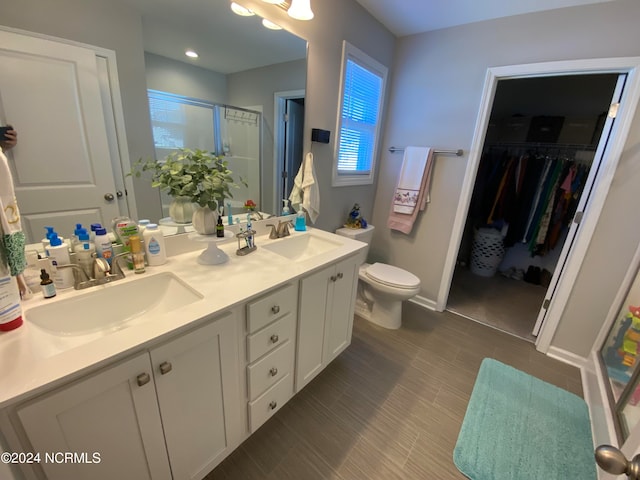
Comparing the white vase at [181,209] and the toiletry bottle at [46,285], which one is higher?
the white vase at [181,209]

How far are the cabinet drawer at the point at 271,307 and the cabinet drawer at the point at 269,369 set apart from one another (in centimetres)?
19

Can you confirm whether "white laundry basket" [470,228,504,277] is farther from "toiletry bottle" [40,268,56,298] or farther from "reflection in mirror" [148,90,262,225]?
"toiletry bottle" [40,268,56,298]

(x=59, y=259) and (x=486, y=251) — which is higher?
(x=59, y=259)

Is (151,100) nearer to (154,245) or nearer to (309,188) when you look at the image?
(154,245)

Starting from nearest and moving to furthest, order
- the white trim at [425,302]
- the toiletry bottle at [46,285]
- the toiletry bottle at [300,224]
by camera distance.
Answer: the toiletry bottle at [46,285] < the toiletry bottle at [300,224] < the white trim at [425,302]

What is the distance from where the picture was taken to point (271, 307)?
1137 millimetres

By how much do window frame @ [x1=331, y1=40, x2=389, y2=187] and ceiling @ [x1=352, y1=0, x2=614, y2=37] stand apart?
29 cm

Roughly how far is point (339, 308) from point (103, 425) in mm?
1148

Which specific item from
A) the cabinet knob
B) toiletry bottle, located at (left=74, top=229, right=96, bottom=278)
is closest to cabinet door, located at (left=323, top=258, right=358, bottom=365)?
the cabinet knob

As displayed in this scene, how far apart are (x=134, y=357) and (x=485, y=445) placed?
5.57ft

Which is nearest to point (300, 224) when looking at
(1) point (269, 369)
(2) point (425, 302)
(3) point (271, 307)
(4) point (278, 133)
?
(4) point (278, 133)

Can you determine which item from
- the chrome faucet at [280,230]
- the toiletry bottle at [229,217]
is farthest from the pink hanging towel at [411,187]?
the toiletry bottle at [229,217]

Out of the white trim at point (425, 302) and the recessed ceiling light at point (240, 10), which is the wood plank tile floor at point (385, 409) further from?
the recessed ceiling light at point (240, 10)

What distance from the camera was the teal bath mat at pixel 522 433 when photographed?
129 centimetres
